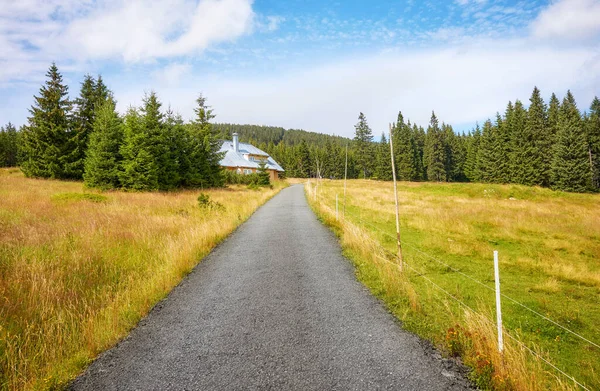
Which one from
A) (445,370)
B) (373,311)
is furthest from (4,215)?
(445,370)

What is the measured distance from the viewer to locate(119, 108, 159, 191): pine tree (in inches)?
930

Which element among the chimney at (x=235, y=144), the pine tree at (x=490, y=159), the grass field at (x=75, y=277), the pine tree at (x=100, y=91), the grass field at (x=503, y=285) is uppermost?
the pine tree at (x=100, y=91)

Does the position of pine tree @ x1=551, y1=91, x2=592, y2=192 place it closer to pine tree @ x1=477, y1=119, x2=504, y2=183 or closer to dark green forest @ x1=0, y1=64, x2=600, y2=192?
dark green forest @ x1=0, y1=64, x2=600, y2=192

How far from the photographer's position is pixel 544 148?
47.1m

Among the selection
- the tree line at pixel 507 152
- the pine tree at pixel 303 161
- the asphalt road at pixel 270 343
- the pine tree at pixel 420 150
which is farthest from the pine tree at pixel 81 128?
the pine tree at pixel 420 150

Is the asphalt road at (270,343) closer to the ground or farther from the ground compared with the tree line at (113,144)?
closer to the ground

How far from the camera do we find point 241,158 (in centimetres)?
5784

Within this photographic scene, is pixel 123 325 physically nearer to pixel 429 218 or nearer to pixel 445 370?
pixel 445 370

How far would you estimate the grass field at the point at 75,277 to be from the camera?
3.79 metres

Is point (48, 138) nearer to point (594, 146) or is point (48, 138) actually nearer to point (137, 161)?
point (137, 161)

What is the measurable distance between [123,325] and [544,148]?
6179 cm

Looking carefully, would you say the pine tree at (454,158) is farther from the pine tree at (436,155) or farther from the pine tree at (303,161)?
the pine tree at (303,161)

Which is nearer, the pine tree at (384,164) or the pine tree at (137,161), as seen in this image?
the pine tree at (137,161)

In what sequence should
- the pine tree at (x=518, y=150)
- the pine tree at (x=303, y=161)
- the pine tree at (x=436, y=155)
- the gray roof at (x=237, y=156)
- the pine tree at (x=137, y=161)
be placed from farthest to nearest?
1. the pine tree at (x=303, y=161)
2. the pine tree at (x=436, y=155)
3. the gray roof at (x=237, y=156)
4. the pine tree at (x=518, y=150)
5. the pine tree at (x=137, y=161)
